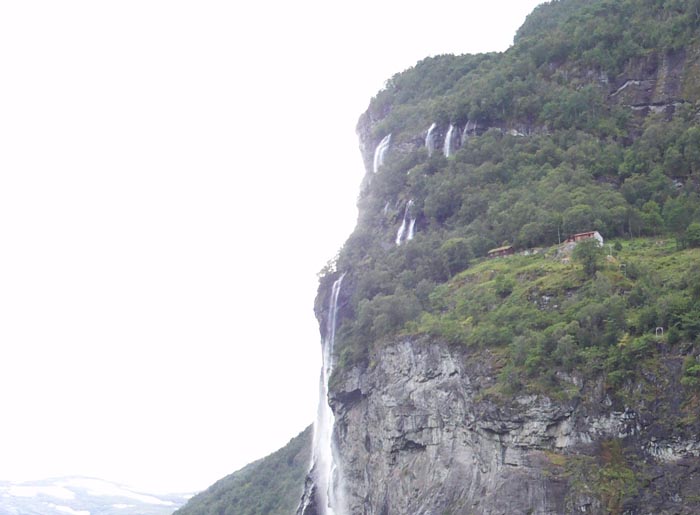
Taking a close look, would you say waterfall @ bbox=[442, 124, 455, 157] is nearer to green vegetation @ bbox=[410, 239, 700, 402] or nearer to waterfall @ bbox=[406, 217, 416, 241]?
waterfall @ bbox=[406, 217, 416, 241]

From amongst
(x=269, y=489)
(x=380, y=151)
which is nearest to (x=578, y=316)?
(x=380, y=151)

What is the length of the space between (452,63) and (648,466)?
68.4 meters

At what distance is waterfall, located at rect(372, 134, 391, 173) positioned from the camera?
280ft

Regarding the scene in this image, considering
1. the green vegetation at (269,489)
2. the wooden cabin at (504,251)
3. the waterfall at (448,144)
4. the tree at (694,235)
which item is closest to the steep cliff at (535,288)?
the tree at (694,235)

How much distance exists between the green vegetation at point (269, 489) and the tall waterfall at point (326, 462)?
1412 centimetres


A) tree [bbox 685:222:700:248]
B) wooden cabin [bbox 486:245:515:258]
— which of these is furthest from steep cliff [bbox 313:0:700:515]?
wooden cabin [bbox 486:245:515:258]

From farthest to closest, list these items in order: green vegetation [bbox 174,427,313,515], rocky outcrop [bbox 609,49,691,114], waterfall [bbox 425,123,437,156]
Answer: green vegetation [bbox 174,427,313,515] < waterfall [bbox 425,123,437,156] < rocky outcrop [bbox 609,49,691,114]

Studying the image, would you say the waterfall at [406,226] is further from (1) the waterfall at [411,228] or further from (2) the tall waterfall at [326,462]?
(2) the tall waterfall at [326,462]

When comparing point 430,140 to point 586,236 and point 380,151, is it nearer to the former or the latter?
point 380,151

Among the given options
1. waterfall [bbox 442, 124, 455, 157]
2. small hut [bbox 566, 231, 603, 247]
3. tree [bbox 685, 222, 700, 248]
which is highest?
waterfall [bbox 442, 124, 455, 157]

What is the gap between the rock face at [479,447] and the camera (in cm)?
3641

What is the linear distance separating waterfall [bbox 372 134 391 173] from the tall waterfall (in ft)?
67.8

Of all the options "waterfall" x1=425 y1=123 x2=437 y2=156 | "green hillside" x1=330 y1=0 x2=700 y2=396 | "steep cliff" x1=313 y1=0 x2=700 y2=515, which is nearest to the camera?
"steep cliff" x1=313 y1=0 x2=700 y2=515

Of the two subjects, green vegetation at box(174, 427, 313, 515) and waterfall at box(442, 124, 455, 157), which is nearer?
waterfall at box(442, 124, 455, 157)
